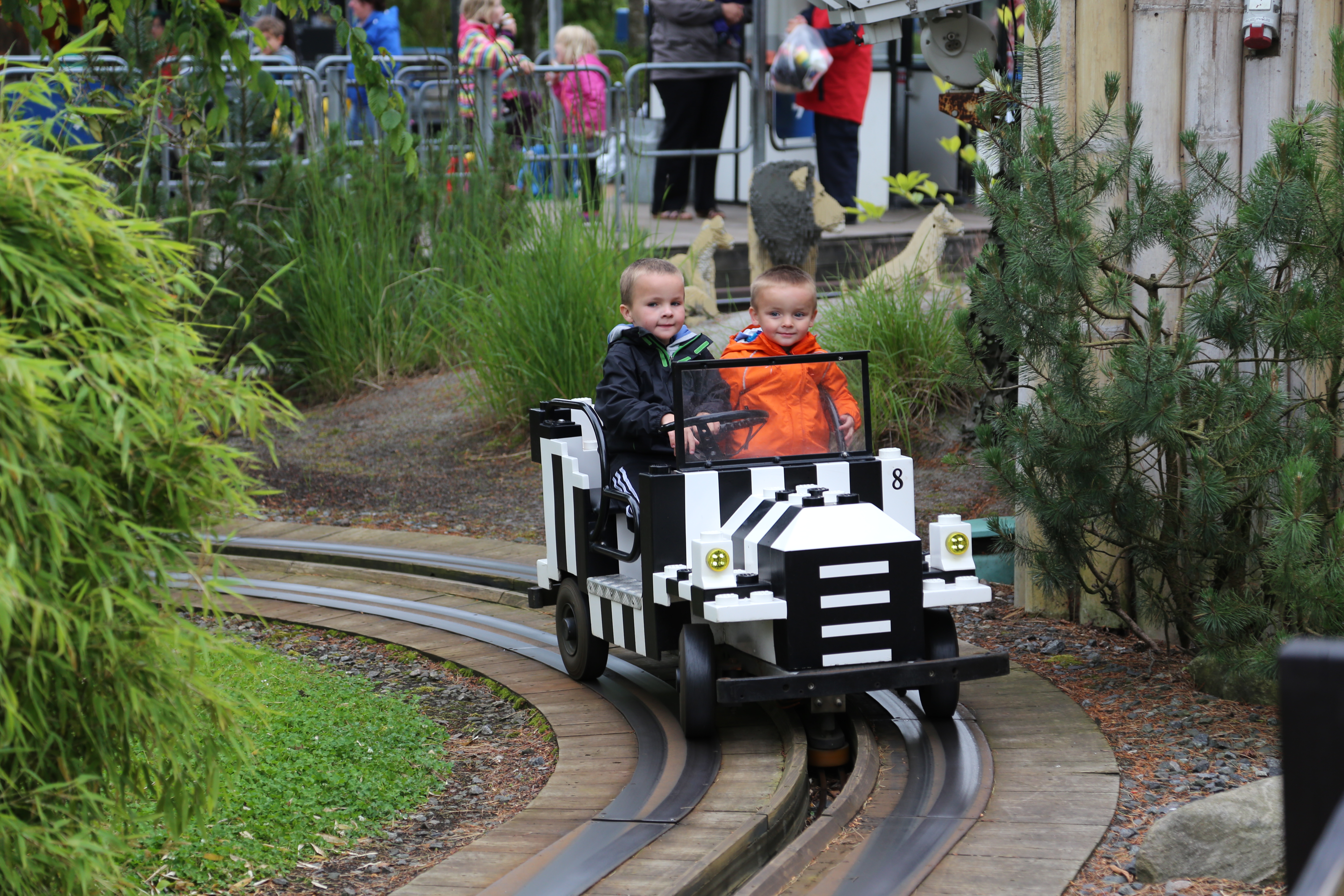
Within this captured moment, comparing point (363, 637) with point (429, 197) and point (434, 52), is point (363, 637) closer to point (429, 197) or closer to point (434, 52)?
point (429, 197)

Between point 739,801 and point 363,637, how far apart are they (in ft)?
7.23

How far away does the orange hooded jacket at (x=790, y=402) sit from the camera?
4121mm

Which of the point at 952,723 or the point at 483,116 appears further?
the point at 483,116

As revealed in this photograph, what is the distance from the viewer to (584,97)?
9.08 metres

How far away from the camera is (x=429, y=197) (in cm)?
991

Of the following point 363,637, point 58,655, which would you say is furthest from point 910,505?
point 58,655

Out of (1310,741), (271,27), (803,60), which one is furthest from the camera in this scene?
(271,27)

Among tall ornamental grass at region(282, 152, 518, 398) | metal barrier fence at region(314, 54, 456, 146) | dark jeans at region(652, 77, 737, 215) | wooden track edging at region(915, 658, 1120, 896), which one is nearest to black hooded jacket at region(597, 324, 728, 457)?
wooden track edging at region(915, 658, 1120, 896)

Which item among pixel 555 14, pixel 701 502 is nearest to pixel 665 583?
pixel 701 502

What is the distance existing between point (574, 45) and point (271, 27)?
15.6ft

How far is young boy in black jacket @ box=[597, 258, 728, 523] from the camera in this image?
14.5ft

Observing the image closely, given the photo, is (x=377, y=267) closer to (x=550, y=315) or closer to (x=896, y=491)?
(x=550, y=315)

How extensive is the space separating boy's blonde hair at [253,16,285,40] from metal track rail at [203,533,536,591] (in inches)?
355

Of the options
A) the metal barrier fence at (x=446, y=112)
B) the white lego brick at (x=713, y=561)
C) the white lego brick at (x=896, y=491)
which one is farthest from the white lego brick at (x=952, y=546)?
the metal barrier fence at (x=446, y=112)
